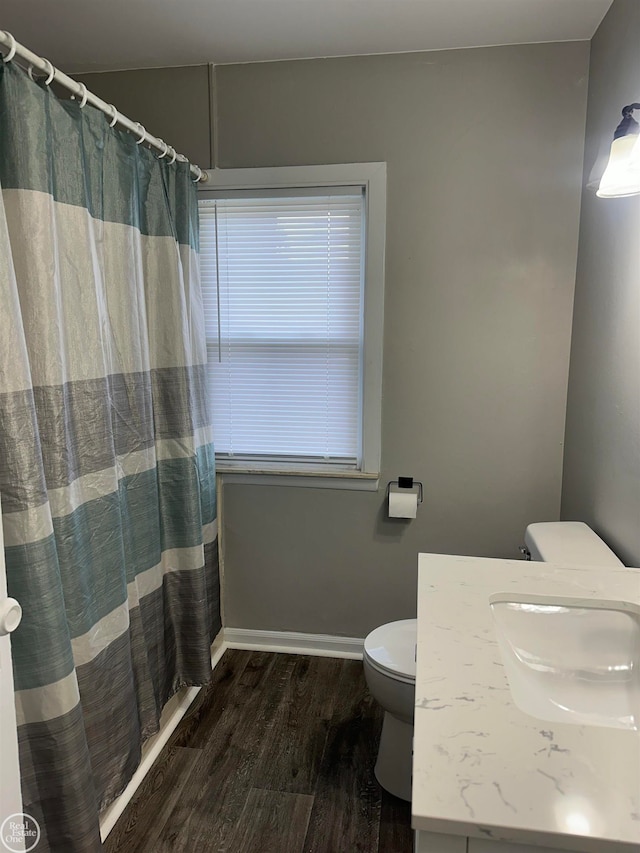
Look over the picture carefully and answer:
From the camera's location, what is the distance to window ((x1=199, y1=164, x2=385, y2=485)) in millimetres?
2320

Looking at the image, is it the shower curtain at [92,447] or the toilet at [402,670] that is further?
the toilet at [402,670]

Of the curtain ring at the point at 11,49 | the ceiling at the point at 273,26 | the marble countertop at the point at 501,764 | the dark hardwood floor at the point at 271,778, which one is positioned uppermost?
the ceiling at the point at 273,26

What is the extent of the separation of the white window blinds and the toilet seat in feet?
2.44

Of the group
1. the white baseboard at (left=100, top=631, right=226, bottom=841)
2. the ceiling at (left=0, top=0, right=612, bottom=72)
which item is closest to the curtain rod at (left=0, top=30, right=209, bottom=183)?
the ceiling at (left=0, top=0, right=612, bottom=72)

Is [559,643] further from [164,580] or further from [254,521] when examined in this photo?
[254,521]

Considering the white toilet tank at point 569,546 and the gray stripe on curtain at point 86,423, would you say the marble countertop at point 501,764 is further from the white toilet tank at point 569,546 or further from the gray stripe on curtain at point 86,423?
the gray stripe on curtain at point 86,423

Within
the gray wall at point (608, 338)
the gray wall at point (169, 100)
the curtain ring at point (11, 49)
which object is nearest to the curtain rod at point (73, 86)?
the curtain ring at point (11, 49)

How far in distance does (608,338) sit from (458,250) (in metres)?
0.70

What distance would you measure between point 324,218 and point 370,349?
568 mm

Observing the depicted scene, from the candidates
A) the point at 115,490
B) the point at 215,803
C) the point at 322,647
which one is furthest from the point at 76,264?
the point at 322,647

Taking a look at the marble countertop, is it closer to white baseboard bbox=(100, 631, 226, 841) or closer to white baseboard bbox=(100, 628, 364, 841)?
white baseboard bbox=(100, 631, 226, 841)

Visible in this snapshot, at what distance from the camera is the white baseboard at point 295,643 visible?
258 cm

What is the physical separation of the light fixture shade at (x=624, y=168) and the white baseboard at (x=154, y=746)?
2.18 meters

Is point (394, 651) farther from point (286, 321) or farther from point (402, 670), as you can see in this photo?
point (286, 321)
